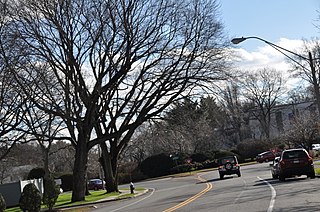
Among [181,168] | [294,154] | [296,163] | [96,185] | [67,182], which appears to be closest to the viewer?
[296,163]

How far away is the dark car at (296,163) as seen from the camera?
29.8m

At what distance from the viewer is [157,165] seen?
79.6 m

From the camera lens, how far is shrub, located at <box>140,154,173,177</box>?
Result: 79.1 m

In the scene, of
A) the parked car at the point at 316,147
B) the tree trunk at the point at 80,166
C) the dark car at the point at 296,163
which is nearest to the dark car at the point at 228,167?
the tree trunk at the point at 80,166

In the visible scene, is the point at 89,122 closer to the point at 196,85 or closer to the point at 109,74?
the point at 109,74

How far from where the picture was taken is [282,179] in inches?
1235

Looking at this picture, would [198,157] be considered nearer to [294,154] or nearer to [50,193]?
[294,154]

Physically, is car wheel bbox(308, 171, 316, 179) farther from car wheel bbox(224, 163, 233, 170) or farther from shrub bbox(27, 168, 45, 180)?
shrub bbox(27, 168, 45, 180)

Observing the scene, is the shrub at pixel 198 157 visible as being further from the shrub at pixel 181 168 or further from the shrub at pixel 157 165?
the shrub at pixel 157 165

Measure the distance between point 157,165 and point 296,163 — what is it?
50.5 metres

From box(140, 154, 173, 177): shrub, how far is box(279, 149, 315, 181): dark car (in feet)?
161

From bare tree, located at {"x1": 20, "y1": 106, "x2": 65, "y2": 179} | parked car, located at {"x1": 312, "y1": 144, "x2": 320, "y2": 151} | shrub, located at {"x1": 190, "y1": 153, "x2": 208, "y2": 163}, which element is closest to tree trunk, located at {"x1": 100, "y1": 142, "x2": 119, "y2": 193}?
bare tree, located at {"x1": 20, "y1": 106, "x2": 65, "y2": 179}

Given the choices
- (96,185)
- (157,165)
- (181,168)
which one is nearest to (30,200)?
(96,185)

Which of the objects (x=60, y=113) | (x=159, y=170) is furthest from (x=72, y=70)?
(x=159, y=170)
